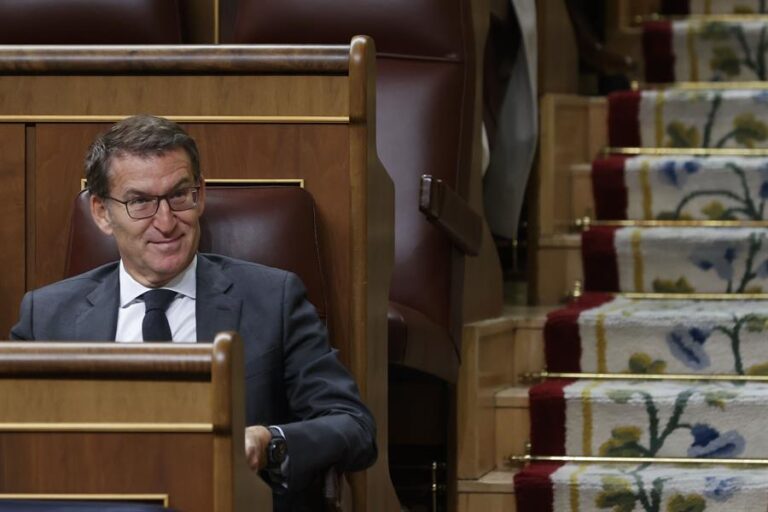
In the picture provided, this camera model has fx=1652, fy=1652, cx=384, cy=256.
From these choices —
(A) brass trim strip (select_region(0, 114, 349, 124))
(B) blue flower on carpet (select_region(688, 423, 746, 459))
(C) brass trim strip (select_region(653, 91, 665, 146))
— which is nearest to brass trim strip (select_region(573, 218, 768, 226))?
(C) brass trim strip (select_region(653, 91, 665, 146))

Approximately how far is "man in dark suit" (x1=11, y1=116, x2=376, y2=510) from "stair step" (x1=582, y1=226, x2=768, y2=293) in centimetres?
125

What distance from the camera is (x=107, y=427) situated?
1345mm

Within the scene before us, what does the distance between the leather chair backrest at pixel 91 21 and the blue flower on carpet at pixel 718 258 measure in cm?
103

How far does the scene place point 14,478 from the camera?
135 centimetres

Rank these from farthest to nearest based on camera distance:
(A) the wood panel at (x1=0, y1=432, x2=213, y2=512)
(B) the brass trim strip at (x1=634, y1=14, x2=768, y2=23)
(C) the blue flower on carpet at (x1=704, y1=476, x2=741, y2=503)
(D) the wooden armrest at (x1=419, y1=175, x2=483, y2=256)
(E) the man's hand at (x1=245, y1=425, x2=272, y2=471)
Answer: (B) the brass trim strip at (x1=634, y1=14, x2=768, y2=23), (C) the blue flower on carpet at (x1=704, y1=476, x2=741, y2=503), (D) the wooden armrest at (x1=419, y1=175, x2=483, y2=256), (E) the man's hand at (x1=245, y1=425, x2=272, y2=471), (A) the wood panel at (x1=0, y1=432, x2=213, y2=512)

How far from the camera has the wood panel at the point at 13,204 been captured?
2008 millimetres

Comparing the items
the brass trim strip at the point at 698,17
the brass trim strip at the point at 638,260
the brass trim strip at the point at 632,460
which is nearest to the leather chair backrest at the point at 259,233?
the brass trim strip at the point at 632,460

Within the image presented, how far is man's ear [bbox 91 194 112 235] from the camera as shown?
180 centimetres

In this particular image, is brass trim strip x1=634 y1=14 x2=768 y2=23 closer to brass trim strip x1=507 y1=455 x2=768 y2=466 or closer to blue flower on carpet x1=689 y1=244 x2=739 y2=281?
blue flower on carpet x1=689 y1=244 x2=739 y2=281

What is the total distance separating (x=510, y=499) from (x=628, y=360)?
370 millimetres

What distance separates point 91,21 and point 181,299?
30.9 inches

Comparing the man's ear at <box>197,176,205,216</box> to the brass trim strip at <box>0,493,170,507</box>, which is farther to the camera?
the man's ear at <box>197,176,205,216</box>

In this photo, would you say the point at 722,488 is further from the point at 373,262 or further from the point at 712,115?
the point at 712,115

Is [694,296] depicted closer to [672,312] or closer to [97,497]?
[672,312]
